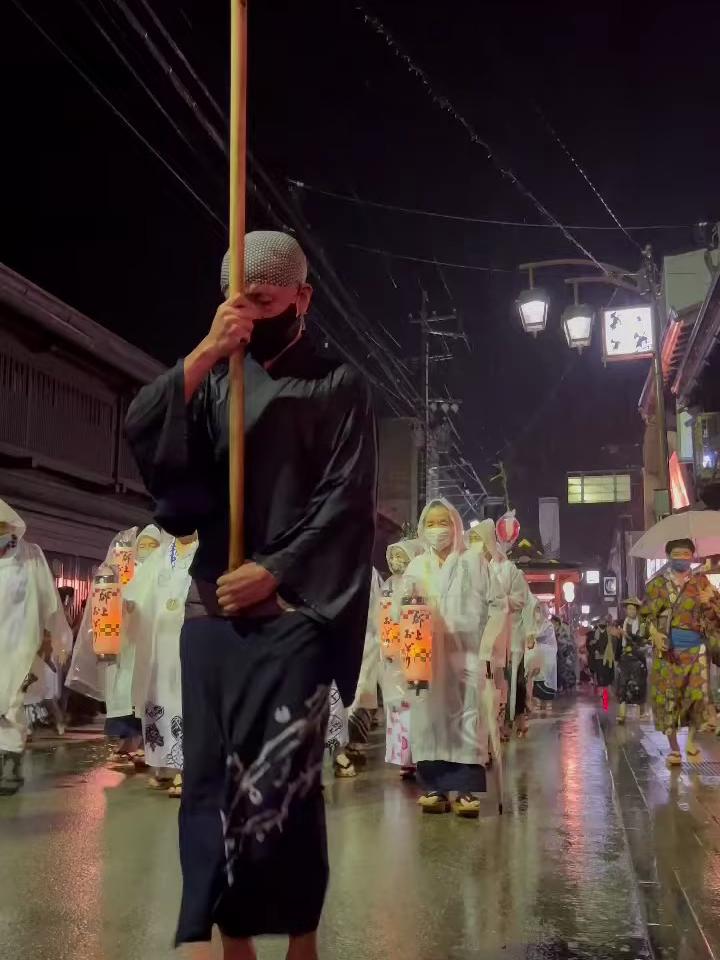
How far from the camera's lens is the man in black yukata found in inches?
95.6

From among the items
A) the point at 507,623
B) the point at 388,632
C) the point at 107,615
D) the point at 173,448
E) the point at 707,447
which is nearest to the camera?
the point at 173,448

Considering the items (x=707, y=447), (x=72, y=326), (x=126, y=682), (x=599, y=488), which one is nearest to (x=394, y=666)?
(x=126, y=682)

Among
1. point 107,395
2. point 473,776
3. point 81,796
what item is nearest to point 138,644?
point 81,796

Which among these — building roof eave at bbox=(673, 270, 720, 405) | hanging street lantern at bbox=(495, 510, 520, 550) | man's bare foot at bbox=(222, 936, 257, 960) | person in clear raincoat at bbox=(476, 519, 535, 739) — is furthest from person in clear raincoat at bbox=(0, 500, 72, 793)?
hanging street lantern at bbox=(495, 510, 520, 550)

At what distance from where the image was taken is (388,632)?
28.8 ft

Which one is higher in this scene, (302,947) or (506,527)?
(506,527)

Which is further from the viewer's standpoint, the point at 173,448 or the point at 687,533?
the point at 687,533

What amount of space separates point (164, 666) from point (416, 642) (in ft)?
7.01

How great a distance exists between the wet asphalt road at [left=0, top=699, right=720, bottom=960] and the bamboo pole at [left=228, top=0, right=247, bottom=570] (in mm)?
1956

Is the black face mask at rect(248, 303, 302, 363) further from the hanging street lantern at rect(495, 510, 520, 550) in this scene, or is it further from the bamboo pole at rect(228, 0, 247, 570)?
the hanging street lantern at rect(495, 510, 520, 550)

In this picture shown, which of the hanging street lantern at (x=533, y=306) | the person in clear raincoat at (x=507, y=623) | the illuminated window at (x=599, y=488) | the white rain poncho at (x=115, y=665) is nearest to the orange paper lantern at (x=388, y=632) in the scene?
the person in clear raincoat at (x=507, y=623)

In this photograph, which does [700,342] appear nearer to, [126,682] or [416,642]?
[126,682]

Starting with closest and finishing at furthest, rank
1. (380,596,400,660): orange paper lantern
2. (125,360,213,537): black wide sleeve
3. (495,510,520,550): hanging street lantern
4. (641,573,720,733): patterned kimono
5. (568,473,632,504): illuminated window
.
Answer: (125,360,213,537): black wide sleeve < (380,596,400,660): orange paper lantern < (641,573,720,733): patterned kimono < (495,510,520,550): hanging street lantern < (568,473,632,504): illuminated window

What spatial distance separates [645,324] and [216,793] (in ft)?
67.6
